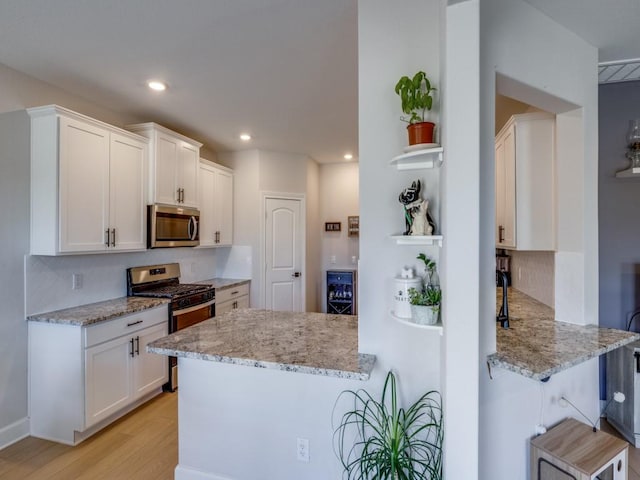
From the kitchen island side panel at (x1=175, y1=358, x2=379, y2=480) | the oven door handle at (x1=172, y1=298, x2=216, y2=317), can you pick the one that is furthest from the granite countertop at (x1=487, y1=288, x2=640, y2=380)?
the oven door handle at (x1=172, y1=298, x2=216, y2=317)

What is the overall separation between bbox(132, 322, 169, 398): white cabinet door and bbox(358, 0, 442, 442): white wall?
2156mm

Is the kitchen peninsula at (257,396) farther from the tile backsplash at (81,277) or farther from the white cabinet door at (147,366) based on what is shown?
the tile backsplash at (81,277)

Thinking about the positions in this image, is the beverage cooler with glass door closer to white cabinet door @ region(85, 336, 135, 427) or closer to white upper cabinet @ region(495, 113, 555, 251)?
white cabinet door @ region(85, 336, 135, 427)

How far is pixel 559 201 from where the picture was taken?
1.96 m

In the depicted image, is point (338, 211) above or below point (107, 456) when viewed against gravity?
above

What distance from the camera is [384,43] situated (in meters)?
1.60

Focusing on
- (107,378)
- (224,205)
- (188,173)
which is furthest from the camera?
(224,205)

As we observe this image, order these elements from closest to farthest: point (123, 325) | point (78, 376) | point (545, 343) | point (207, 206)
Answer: point (545, 343), point (78, 376), point (123, 325), point (207, 206)

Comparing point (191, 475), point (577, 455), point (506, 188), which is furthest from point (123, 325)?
point (506, 188)

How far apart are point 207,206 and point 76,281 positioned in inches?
68.9

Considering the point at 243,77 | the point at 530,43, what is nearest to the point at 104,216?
the point at 243,77

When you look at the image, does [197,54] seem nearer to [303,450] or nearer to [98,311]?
[98,311]

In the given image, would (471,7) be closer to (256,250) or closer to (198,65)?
(198,65)

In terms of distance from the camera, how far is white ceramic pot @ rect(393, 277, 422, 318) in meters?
1.47
